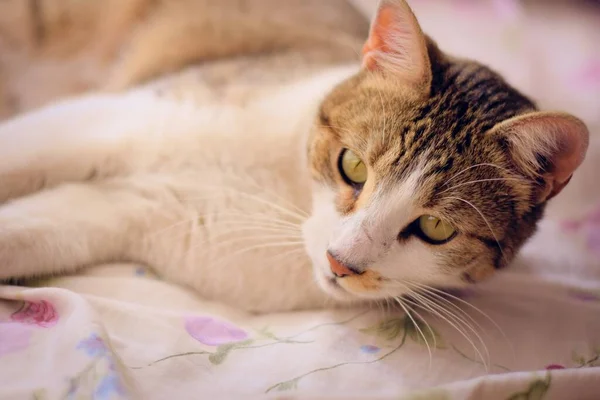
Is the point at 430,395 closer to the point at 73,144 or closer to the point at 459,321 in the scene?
the point at 459,321

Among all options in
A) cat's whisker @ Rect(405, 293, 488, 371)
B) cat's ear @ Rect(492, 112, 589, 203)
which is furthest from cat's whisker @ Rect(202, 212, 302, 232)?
cat's ear @ Rect(492, 112, 589, 203)

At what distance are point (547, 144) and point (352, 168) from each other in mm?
471

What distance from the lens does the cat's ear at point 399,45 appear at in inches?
49.8

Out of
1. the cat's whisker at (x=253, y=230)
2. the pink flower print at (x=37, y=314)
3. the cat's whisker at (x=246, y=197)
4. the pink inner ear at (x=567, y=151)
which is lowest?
the pink flower print at (x=37, y=314)

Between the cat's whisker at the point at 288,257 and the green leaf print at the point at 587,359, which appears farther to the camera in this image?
the cat's whisker at the point at 288,257

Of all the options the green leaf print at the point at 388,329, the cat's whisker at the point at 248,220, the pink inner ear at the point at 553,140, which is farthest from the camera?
the cat's whisker at the point at 248,220

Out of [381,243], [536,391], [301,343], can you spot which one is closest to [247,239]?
[301,343]

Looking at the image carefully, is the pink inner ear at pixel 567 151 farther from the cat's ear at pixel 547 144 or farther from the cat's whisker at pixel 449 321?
the cat's whisker at pixel 449 321

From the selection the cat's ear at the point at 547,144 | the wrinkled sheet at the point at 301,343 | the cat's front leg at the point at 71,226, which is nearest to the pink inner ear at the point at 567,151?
the cat's ear at the point at 547,144

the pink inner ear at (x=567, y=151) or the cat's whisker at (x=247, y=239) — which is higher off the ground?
the pink inner ear at (x=567, y=151)

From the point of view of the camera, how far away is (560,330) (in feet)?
4.81

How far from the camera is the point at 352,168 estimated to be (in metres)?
1.34

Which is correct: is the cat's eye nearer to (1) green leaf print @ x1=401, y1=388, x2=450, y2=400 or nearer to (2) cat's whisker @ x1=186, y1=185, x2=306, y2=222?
(2) cat's whisker @ x1=186, y1=185, x2=306, y2=222

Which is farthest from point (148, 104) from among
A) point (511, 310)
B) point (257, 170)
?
point (511, 310)
